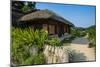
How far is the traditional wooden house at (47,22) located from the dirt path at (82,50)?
0.66 ft

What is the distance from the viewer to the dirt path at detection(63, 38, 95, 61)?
260cm

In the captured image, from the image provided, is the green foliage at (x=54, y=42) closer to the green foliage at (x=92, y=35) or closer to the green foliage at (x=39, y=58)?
the green foliage at (x=39, y=58)

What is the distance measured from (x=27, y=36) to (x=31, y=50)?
177mm

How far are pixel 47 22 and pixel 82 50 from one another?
606 mm

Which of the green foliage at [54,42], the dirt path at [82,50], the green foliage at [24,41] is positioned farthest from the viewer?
the dirt path at [82,50]

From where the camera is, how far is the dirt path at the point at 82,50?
2.60 metres

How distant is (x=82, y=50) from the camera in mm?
2629

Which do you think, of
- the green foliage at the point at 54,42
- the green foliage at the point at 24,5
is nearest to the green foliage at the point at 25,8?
the green foliage at the point at 24,5

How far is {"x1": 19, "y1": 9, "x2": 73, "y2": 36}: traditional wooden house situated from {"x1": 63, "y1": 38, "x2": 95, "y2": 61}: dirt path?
0.20 m

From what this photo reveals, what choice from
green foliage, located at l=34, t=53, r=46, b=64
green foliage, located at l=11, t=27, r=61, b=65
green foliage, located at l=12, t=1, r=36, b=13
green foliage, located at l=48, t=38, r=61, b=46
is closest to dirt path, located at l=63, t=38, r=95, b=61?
green foliage, located at l=48, t=38, r=61, b=46

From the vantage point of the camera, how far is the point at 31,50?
241 cm

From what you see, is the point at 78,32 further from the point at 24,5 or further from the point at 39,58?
the point at 24,5
